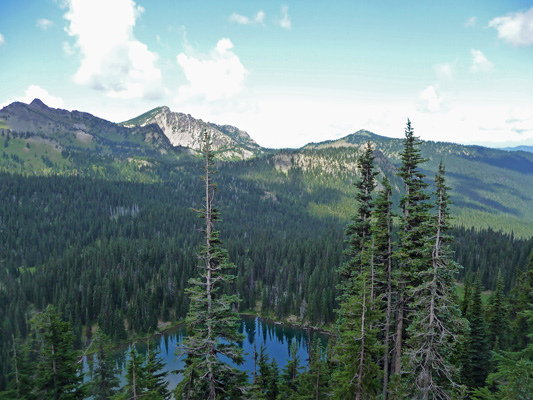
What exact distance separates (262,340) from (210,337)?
91.7 meters

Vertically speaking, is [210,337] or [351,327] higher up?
[210,337]

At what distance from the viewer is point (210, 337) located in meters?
19.6

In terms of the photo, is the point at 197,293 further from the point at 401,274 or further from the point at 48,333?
the point at 48,333

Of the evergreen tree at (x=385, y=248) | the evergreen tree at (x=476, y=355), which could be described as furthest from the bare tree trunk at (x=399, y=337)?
the evergreen tree at (x=476, y=355)

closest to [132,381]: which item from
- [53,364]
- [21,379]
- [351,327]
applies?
[53,364]

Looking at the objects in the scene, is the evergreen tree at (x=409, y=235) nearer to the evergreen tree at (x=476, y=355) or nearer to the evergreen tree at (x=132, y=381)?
the evergreen tree at (x=132, y=381)

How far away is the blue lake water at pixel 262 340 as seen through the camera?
90.3 meters

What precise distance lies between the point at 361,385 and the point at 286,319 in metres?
102

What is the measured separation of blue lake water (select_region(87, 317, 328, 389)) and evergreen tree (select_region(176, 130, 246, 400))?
70.6 metres

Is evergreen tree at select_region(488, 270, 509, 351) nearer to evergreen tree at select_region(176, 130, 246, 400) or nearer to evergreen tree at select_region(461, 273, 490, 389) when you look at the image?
evergreen tree at select_region(461, 273, 490, 389)

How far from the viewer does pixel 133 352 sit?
1048 inches

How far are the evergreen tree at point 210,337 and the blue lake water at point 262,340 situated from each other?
70.6 meters

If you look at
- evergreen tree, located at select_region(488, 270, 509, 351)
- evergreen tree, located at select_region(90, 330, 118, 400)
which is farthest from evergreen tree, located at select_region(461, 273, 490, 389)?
evergreen tree, located at select_region(90, 330, 118, 400)

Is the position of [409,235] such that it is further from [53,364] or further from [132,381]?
[53,364]
